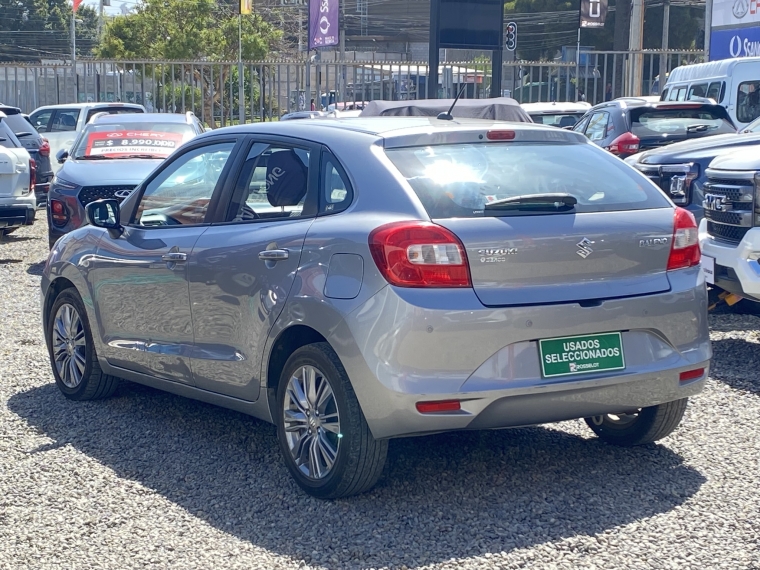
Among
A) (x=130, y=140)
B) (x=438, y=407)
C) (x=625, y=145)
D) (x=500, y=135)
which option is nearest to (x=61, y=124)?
(x=130, y=140)

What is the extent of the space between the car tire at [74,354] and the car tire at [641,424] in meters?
2.93

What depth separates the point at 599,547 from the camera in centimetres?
423

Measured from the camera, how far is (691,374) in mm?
4938

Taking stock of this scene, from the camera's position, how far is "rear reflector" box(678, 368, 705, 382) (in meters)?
4.89

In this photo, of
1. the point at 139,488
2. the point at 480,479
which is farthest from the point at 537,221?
the point at 139,488

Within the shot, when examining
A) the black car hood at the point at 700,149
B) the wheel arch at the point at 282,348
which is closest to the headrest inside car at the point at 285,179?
the wheel arch at the point at 282,348

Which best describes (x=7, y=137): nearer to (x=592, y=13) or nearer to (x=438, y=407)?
(x=438, y=407)

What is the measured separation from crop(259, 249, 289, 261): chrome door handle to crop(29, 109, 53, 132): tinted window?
18.7 m

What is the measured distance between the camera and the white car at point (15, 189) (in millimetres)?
13773

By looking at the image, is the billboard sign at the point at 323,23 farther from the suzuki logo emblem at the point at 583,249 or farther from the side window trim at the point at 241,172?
the suzuki logo emblem at the point at 583,249

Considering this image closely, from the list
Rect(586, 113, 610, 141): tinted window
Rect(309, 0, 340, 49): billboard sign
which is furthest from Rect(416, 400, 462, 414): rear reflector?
Rect(309, 0, 340, 49): billboard sign

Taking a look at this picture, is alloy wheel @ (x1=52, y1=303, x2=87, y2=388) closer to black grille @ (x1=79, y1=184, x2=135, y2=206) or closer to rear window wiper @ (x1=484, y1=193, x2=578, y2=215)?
rear window wiper @ (x1=484, y1=193, x2=578, y2=215)

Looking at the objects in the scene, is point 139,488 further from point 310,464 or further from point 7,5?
point 7,5

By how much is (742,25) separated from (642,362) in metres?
22.7
